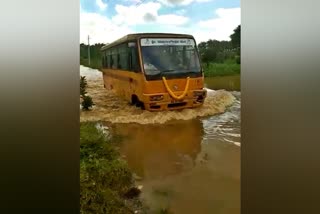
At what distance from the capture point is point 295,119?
1878 millimetres

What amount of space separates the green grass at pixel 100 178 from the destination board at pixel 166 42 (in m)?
0.63

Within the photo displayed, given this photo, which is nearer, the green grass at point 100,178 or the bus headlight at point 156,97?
the green grass at point 100,178

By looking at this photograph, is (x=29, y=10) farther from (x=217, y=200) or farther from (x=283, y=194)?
(x=283, y=194)

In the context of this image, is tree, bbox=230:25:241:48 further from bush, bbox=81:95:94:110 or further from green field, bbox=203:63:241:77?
bush, bbox=81:95:94:110

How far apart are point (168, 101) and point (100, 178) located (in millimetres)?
644

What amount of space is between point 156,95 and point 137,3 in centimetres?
59

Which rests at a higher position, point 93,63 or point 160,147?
point 93,63

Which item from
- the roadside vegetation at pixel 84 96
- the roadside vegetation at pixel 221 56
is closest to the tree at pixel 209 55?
the roadside vegetation at pixel 221 56

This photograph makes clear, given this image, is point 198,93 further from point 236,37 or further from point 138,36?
point 138,36

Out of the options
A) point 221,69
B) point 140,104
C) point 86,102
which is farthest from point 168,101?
point 86,102

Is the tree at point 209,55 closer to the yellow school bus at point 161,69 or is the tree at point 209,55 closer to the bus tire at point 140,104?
the yellow school bus at point 161,69

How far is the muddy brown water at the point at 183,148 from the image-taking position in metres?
1.96

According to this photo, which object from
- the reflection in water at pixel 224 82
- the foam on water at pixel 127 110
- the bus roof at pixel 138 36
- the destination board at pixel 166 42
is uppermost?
the bus roof at pixel 138 36

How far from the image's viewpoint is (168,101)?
6.88 ft
